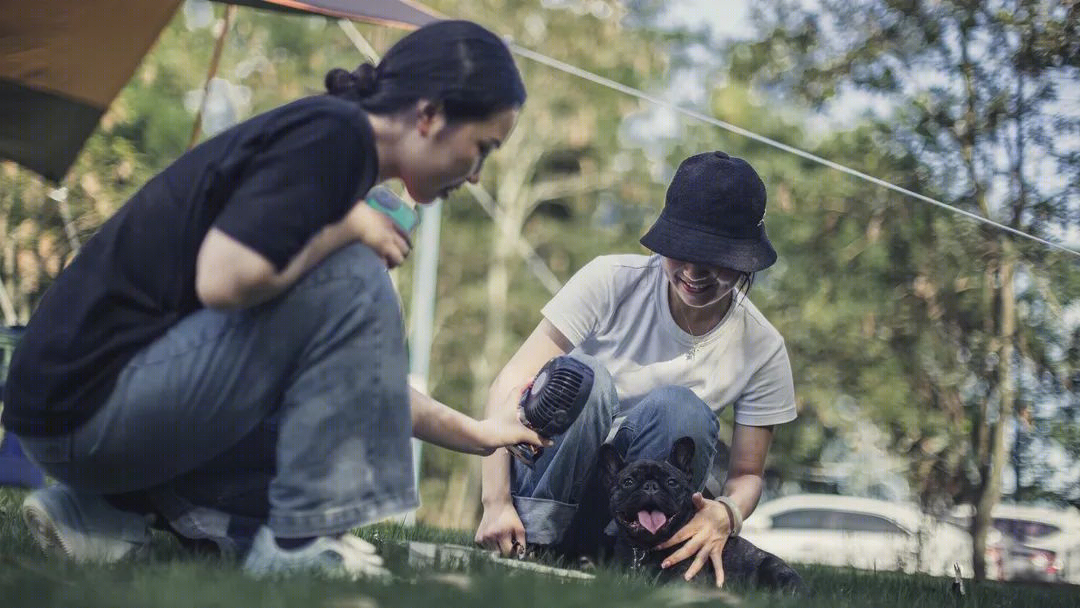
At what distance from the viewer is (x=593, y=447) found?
2.84 metres

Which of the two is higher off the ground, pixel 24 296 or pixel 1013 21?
pixel 1013 21

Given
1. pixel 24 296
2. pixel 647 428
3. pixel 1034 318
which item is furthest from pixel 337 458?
pixel 24 296

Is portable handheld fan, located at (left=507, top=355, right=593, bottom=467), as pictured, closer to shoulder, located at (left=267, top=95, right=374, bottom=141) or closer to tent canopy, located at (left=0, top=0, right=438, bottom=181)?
shoulder, located at (left=267, top=95, right=374, bottom=141)

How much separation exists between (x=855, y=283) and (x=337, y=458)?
28.8 feet

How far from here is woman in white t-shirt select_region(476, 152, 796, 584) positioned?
111 inches

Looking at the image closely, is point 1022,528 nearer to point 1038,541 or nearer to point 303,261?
point 1038,541

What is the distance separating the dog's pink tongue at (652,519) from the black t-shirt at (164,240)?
1.08 m

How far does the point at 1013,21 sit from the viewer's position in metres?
5.62

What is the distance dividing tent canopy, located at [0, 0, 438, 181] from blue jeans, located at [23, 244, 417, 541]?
127 inches

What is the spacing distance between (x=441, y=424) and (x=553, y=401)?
0.83 feet

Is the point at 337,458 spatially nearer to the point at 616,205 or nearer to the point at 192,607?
the point at 192,607

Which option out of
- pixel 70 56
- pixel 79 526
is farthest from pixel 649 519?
pixel 70 56

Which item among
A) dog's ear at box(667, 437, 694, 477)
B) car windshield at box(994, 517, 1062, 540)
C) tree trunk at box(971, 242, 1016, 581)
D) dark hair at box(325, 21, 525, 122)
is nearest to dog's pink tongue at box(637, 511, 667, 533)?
dog's ear at box(667, 437, 694, 477)

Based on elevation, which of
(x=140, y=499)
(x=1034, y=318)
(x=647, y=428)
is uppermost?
(x=1034, y=318)
